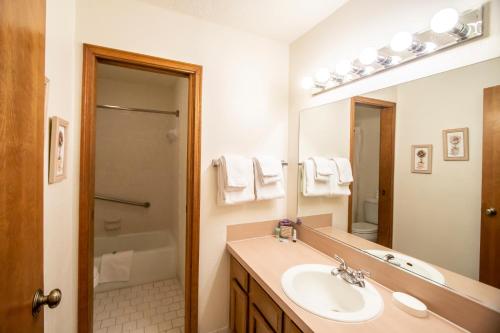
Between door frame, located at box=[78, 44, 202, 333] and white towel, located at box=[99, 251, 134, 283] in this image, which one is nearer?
door frame, located at box=[78, 44, 202, 333]

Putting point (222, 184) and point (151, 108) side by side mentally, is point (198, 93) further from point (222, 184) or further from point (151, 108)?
point (151, 108)

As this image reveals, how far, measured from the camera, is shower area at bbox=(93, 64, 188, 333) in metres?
2.38

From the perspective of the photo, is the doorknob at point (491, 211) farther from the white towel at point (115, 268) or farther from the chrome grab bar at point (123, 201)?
the chrome grab bar at point (123, 201)

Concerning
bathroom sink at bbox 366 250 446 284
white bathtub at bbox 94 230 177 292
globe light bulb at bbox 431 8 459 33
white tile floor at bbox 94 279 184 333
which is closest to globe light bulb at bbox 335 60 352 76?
globe light bulb at bbox 431 8 459 33

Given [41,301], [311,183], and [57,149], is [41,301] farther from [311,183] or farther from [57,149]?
[311,183]

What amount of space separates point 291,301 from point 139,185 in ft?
8.81

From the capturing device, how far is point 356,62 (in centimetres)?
132

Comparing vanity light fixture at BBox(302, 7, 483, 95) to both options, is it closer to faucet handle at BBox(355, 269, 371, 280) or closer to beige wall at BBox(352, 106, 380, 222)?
beige wall at BBox(352, 106, 380, 222)

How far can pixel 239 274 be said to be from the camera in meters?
1.56

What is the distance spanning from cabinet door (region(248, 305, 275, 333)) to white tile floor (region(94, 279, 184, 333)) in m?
0.82

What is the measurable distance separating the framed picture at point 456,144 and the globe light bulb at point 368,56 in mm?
509

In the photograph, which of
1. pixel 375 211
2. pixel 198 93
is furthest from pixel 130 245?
pixel 375 211

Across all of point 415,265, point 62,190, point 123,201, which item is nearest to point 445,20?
point 415,265

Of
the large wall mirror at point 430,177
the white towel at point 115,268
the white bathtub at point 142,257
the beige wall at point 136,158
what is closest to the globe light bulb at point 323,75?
the large wall mirror at point 430,177
